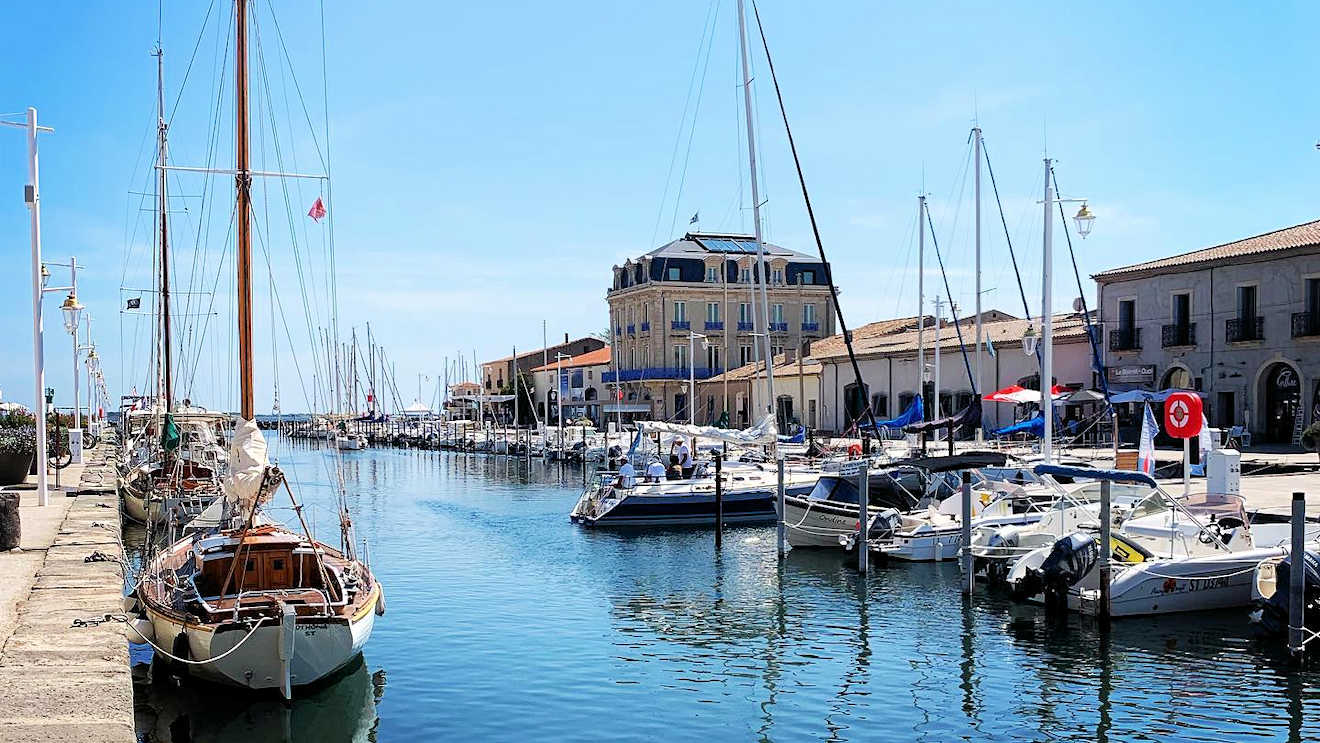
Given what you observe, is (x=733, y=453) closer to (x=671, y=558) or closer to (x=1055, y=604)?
(x=671, y=558)

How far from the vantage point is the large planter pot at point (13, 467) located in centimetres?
3581

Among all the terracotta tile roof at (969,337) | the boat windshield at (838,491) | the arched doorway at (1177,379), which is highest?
the terracotta tile roof at (969,337)

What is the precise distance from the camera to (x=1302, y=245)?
42.5 m

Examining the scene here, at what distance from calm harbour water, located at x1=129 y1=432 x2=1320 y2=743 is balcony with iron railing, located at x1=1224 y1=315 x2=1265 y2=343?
80.0ft

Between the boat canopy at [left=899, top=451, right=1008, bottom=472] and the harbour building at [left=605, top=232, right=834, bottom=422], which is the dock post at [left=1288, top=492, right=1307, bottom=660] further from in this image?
the harbour building at [left=605, top=232, right=834, bottom=422]

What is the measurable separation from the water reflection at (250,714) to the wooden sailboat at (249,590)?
32 centimetres

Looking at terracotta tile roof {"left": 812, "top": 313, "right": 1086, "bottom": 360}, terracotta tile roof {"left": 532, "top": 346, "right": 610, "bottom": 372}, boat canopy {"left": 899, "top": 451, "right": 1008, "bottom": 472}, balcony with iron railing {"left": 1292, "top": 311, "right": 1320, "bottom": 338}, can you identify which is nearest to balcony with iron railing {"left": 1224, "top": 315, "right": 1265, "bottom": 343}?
balcony with iron railing {"left": 1292, "top": 311, "right": 1320, "bottom": 338}

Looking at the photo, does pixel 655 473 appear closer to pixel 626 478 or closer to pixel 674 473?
pixel 674 473

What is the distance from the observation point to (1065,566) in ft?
68.6

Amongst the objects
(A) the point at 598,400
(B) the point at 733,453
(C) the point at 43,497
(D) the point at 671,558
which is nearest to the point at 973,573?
(D) the point at 671,558

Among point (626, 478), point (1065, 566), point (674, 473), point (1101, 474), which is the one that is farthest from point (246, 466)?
point (674, 473)

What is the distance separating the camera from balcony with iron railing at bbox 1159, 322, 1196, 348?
47284 mm

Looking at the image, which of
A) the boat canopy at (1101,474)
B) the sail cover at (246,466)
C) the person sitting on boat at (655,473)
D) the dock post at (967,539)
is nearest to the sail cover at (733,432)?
the person sitting on boat at (655,473)

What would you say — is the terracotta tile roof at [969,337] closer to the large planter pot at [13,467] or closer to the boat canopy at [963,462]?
the boat canopy at [963,462]
